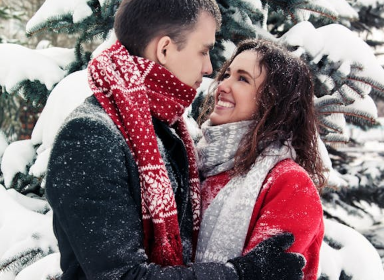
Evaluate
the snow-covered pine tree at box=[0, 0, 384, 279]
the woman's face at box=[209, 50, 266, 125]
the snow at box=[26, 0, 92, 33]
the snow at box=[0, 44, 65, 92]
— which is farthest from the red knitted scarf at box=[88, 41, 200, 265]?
the snow at box=[0, 44, 65, 92]

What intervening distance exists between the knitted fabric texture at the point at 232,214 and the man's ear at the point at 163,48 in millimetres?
558

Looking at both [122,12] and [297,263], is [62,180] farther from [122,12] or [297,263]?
[297,263]

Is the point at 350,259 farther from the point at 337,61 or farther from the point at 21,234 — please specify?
the point at 21,234

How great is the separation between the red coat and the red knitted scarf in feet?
1.02

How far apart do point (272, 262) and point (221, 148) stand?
0.62 m

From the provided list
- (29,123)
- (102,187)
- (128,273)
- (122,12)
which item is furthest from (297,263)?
(29,123)

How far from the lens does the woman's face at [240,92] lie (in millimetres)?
1943

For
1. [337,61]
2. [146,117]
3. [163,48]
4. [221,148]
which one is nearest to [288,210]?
[221,148]

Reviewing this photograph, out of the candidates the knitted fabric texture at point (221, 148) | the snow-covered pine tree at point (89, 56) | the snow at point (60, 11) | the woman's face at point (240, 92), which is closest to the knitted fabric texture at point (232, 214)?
the knitted fabric texture at point (221, 148)

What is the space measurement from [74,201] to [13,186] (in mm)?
1998

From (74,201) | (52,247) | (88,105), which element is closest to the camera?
(74,201)

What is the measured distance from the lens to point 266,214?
1552 mm

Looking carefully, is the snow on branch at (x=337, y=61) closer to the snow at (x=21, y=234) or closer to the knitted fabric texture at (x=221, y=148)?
the knitted fabric texture at (x=221, y=148)

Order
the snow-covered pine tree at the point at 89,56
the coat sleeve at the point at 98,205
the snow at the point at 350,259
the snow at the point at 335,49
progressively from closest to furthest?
the coat sleeve at the point at 98,205, the snow-covered pine tree at the point at 89,56, the snow at the point at 335,49, the snow at the point at 350,259
